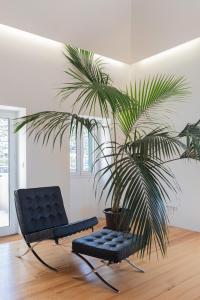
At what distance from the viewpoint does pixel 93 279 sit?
280 centimetres

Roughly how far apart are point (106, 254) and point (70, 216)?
104 inches

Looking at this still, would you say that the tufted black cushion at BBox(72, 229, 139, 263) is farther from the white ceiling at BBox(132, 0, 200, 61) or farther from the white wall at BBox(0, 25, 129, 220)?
the white ceiling at BBox(132, 0, 200, 61)

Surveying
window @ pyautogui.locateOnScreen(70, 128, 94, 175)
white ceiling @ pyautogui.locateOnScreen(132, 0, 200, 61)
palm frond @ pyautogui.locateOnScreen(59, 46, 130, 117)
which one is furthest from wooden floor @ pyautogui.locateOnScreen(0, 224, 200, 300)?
white ceiling @ pyautogui.locateOnScreen(132, 0, 200, 61)

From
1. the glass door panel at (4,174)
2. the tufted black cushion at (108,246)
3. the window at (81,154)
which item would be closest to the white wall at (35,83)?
the glass door panel at (4,174)

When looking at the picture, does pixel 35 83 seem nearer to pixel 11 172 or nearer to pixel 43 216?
pixel 11 172

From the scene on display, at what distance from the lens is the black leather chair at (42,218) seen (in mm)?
3105

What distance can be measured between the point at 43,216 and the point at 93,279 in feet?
3.47

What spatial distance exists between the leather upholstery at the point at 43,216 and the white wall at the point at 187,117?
1.94 metres

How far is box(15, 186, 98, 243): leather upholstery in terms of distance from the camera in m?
3.11

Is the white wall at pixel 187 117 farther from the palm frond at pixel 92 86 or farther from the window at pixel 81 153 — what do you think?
the window at pixel 81 153

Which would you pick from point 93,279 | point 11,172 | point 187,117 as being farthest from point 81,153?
point 93,279

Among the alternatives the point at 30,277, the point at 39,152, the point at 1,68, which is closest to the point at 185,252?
the point at 30,277

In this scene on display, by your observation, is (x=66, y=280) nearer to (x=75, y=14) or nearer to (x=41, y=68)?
(x=41, y=68)

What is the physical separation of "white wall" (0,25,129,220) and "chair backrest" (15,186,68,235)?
0.78m
